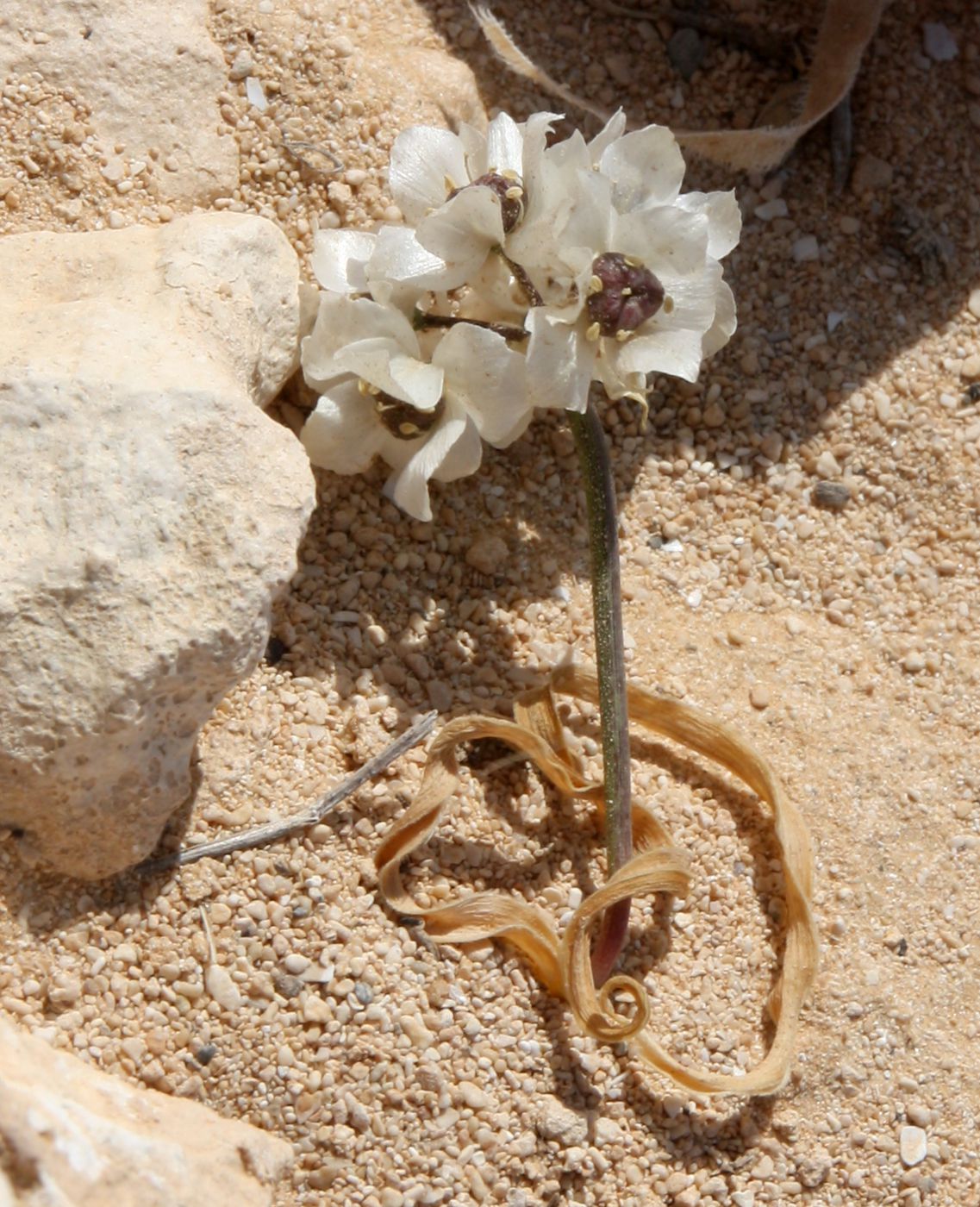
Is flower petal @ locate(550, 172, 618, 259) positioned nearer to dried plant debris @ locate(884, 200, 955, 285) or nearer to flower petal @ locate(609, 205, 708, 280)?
flower petal @ locate(609, 205, 708, 280)

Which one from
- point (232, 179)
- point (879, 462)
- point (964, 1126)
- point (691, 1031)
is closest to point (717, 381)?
point (879, 462)

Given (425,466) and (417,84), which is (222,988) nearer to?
(425,466)

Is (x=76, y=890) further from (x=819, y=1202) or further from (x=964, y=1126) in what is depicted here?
(x=964, y=1126)

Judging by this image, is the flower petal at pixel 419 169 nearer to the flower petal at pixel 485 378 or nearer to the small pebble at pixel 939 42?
the flower petal at pixel 485 378

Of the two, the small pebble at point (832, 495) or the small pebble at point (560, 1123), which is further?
the small pebble at point (832, 495)

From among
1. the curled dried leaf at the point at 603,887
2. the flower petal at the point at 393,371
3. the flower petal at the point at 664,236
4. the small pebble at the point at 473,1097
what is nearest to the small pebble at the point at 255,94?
the flower petal at the point at 393,371

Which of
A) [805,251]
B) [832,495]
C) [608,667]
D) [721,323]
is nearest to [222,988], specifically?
[608,667]
